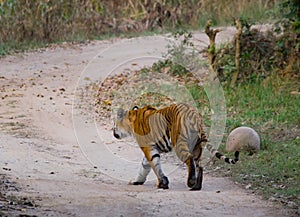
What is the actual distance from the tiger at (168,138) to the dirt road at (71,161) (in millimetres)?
176

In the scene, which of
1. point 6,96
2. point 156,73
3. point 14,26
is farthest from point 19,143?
point 14,26

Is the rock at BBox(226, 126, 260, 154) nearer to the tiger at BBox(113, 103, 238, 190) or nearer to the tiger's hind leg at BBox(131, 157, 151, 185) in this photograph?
the tiger at BBox(113, 103, 238, 190)

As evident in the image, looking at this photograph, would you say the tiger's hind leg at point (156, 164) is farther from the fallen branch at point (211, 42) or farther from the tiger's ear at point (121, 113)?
the fallen branch at point (211, 42)

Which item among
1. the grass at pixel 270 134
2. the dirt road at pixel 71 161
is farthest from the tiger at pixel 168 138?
the grass at pixel 270 134

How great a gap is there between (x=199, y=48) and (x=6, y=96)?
4.73 m

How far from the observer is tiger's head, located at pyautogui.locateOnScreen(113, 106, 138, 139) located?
7.65 metres

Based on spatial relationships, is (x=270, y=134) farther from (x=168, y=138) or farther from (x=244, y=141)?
(x=168, y=138)

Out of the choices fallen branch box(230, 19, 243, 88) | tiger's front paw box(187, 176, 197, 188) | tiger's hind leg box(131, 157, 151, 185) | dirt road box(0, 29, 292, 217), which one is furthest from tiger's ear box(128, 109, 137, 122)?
fallen branch box(230, 19, 243, 88)

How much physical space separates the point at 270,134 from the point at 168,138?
2589 millimetres

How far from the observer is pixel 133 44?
54.4 feet

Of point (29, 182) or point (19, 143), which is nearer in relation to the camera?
point (29, 182)

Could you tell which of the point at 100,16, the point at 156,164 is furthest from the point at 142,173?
the point at 100,16

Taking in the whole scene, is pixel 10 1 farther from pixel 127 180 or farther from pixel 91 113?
pixel 127 180

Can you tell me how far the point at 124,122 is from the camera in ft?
25.3
